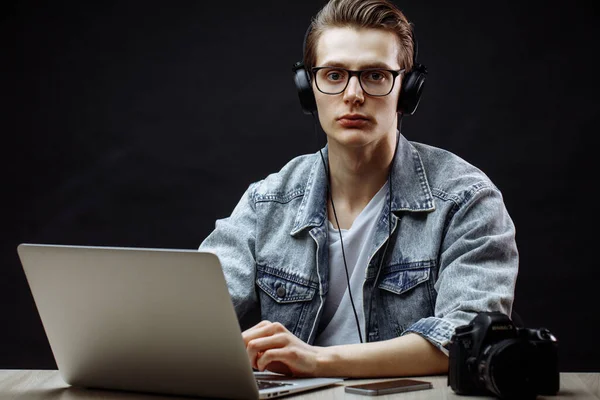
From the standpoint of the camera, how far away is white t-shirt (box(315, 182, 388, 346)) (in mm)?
2199

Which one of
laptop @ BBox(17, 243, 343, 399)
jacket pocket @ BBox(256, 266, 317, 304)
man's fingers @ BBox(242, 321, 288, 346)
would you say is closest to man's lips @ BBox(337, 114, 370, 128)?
jacket pocket @ BBox(256, 266, 317, 304)

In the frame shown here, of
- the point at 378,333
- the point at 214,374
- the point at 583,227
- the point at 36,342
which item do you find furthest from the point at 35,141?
the point at 214,374

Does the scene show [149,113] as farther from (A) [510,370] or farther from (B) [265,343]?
(A) [510,370]

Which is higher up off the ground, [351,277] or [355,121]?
[355,121]

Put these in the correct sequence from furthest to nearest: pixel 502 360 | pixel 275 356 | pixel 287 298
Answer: pixel 287 298 → pixel 275 356 → pixel 502 360

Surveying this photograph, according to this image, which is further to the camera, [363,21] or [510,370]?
[363,21]

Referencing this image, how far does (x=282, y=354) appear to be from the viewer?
158 cm

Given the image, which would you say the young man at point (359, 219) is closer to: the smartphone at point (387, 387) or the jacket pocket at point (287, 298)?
the jacket pocket at point (287, 298)

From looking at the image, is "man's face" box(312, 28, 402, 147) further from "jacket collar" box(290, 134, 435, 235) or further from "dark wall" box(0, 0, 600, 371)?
"dark wall" box(0, 0, 600, 371)

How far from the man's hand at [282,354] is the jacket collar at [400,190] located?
0.65 meters

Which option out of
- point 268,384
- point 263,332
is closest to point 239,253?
point 263,332

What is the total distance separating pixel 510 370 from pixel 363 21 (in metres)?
1.12

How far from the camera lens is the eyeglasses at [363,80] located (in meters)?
2.17

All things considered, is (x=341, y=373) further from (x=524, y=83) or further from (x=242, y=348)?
(x=524, y=83)
